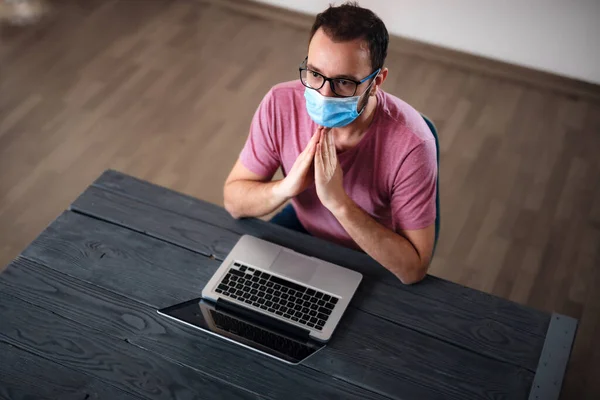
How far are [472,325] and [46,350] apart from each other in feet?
2.91

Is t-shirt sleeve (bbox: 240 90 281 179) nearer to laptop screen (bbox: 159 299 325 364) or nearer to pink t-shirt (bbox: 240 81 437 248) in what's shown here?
pink t-shirt (bbox: 240 81 437 248)

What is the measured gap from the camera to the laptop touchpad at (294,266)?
158cm

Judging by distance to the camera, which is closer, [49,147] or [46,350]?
[46,350]

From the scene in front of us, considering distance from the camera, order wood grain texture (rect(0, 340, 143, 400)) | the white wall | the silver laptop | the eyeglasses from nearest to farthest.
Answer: wood grain texture (rect(0, 340, 143, 400)) → the silver laptop → the eyeglasses → the white wall

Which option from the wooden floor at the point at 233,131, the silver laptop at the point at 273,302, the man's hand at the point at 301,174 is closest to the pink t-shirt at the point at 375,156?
the man's hand at the point at 301,174

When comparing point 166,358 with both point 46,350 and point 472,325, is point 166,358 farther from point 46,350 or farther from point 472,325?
point 472,325

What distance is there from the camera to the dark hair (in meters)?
1.53

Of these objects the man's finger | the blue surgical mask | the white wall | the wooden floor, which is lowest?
the wooden floor

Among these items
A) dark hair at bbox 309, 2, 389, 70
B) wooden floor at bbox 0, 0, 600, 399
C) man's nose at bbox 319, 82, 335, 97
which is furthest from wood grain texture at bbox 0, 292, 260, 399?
wooden floor at bbox 0, 0, 600, 399

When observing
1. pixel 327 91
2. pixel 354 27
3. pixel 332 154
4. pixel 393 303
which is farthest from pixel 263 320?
pixel 354 27

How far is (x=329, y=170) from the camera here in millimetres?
1588

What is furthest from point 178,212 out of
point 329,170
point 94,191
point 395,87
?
point 395,87

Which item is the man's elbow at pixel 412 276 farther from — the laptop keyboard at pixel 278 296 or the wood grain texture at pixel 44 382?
the wood grain texture at pixel 44 382

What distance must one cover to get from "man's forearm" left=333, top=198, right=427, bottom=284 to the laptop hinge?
0.84 ft
